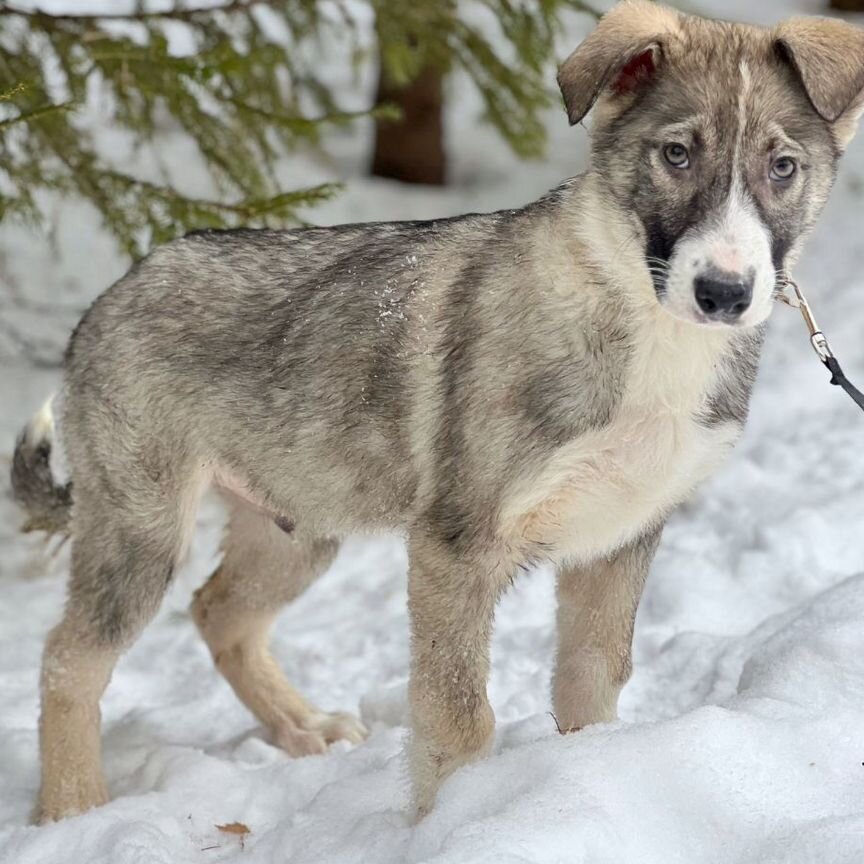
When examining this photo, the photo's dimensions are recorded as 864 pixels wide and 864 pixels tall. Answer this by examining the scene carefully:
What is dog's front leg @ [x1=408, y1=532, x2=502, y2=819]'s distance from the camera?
12.2 ft

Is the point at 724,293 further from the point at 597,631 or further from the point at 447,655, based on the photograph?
the point at 597,631

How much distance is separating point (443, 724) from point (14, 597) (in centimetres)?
324

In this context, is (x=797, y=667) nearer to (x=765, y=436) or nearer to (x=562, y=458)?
(x=562, y=458)

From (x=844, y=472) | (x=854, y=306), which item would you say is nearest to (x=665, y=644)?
(x=844, y=472)

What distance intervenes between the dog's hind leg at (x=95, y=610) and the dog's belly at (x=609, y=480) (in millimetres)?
1268

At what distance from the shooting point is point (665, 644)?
5.34 metres

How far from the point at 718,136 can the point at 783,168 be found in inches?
7.5

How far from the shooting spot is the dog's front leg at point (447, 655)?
371cm

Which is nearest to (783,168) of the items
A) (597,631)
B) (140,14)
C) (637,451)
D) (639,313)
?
(639,313)

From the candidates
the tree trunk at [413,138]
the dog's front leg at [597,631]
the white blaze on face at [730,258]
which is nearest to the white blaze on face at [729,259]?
the white blaze on face at [730,258]

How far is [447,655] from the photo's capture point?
374 cm

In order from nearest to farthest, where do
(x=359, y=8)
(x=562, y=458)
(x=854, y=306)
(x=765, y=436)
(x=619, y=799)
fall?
(x=619, y=799) < (x=562, y=458) < (x=765, y=436) < (x=854, y=306) < (x=359, y=8)

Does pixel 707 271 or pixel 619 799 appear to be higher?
pixel 707 271

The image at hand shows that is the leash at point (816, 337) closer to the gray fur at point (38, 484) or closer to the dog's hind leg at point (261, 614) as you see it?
the dog's hind leg at point (261, 614)
